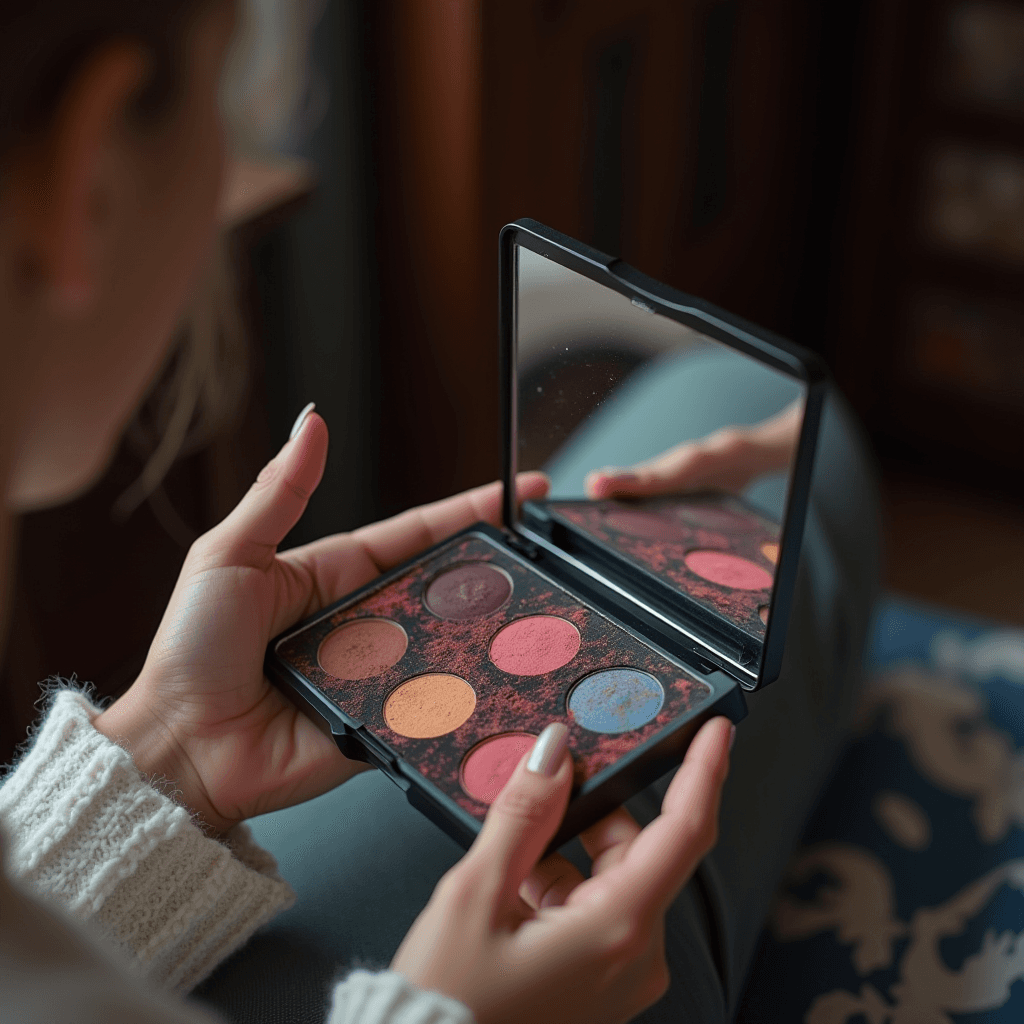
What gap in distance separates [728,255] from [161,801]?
1235 millimetres

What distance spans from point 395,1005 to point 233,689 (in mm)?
240

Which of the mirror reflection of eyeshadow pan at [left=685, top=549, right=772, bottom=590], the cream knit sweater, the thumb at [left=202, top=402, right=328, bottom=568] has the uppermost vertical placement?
→ the thumb at [left=202, top=402, right=328, bottom=568]

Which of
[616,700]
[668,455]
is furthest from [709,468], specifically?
[616,700]

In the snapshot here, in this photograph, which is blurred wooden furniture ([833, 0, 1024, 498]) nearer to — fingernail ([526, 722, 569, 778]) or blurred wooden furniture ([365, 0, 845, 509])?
blurred wooden furniture ([365, 0, 845, 509])

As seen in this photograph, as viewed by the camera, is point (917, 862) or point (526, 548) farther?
point (917, 862)

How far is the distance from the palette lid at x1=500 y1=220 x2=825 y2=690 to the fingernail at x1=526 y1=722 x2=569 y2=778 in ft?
0.36

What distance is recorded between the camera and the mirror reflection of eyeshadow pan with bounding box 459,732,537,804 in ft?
1.76

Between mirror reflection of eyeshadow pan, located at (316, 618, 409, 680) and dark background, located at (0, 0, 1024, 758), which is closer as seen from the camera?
mirror reflection of eyeshadow pan, located at (316, 618, 409, 680)

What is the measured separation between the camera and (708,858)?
2.25 feet

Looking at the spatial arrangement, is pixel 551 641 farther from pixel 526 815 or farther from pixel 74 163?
pixel 74 163

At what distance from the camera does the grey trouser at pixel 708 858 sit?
60cm

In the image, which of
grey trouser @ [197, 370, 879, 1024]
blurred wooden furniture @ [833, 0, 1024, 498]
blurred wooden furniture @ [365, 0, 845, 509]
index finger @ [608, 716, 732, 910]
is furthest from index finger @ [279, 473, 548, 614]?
blurred wooden furniture @ [833, 0, 1024, 498]

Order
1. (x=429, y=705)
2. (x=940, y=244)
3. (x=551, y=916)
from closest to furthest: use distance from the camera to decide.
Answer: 1. (x=551, y=916)
2. (x=429, y=705)
3. (x=940, y=244)

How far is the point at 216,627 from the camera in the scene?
0.60 metres
